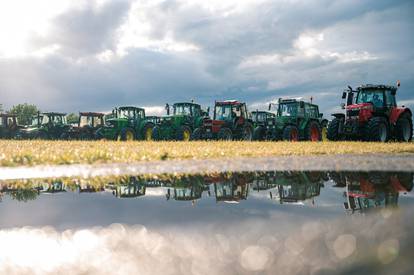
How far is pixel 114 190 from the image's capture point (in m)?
4.15

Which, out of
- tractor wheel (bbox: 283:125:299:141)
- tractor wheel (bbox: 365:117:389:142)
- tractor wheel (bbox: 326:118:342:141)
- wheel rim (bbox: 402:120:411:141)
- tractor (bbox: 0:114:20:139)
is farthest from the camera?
tractor (bbox: 0:114:20:139)

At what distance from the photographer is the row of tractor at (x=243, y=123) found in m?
18.8

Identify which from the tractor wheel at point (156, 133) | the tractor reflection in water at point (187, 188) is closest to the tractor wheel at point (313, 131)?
the tractor wheel at point (156, 133)

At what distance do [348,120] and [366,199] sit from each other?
16.2 metres

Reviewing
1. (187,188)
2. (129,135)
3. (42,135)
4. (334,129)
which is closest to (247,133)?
(334,129)

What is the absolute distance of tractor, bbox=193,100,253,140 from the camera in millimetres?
22922

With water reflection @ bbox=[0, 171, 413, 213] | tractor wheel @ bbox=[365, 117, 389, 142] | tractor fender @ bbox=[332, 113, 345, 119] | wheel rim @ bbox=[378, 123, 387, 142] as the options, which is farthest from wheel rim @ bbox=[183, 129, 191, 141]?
water reflection @ bbox=[0, 171, 413, 213]

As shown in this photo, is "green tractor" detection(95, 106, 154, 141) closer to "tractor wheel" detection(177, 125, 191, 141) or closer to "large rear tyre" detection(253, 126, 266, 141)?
"tractor wheel" detection(177, 125, 191, 141)

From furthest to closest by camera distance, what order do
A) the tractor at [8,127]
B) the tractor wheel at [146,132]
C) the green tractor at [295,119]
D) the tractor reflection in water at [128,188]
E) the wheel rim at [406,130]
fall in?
the tractor at [8,127] < the tractor wheel at [146,132] < the green tractor at [295,119] < the wheel rim at [406,130] < the tractor reflection in water at [128,188]

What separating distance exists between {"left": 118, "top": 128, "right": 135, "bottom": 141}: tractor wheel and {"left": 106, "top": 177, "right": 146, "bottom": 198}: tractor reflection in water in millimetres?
20716

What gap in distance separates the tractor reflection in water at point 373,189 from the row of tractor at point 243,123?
1338cm

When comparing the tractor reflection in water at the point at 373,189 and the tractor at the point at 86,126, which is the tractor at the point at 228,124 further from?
the tractor reflection in water at the point at 373,189

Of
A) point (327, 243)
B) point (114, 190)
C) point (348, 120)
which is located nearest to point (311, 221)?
A: point (327, 243)

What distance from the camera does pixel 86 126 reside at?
29203 mm
